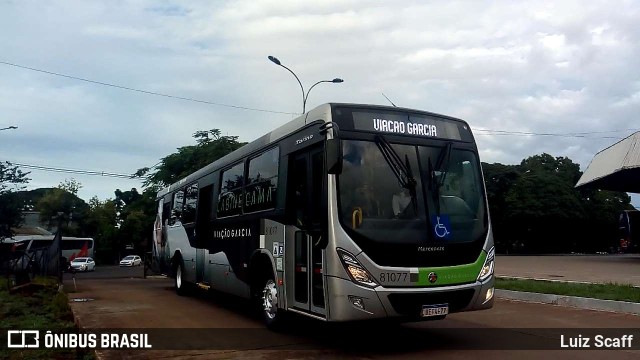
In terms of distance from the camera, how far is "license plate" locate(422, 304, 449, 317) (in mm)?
7098

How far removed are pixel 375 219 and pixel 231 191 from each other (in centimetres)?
514

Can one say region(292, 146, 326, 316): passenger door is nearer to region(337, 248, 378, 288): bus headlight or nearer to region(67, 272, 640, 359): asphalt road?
region(337, 248, 378, 288): bus headlight

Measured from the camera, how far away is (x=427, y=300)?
7.13 metres

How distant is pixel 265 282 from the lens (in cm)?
967

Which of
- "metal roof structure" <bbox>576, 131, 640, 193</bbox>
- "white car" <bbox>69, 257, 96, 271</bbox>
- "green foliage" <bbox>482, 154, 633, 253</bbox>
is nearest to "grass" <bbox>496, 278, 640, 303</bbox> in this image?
"metal roof structure" <bbox>576, 131, 640, 193</bbox>

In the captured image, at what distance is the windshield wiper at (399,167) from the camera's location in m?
7.38

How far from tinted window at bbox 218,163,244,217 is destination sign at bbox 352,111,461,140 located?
4042 millimetres

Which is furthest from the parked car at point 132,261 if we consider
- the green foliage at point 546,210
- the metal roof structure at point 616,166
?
the metal roof structure at point 616,166

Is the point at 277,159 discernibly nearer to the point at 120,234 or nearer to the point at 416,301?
the point at 416,301

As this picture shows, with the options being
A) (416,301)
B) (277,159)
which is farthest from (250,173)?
(416,301)

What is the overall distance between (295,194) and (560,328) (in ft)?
15.6

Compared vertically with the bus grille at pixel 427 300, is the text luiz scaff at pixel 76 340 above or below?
below

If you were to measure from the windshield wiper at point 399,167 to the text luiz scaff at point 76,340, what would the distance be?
416 centimetres

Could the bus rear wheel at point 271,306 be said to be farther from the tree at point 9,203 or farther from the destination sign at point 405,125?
the tree at point 9,203
